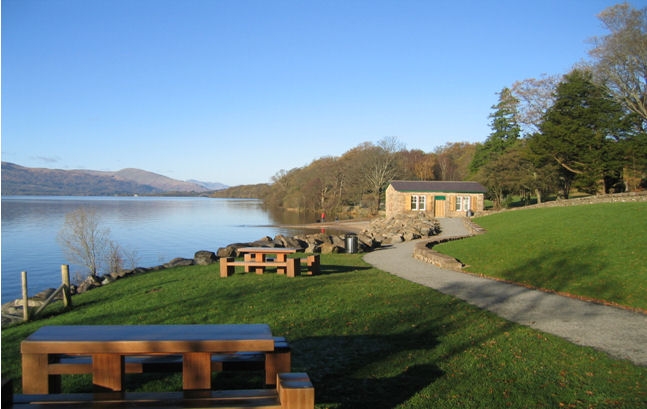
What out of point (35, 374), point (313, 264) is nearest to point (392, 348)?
point (35, 374)

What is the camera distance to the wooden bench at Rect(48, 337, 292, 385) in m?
3.98

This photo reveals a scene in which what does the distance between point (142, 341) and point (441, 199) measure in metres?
45.6

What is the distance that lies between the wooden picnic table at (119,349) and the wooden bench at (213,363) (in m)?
0.15

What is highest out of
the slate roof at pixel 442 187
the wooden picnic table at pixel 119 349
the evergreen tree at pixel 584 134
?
the evergreen tree at pixel 584 134

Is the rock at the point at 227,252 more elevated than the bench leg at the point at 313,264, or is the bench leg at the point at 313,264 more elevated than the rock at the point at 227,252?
the bench leg at the point at 313,264

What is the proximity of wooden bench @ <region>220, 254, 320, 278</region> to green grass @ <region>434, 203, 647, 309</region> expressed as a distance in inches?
190

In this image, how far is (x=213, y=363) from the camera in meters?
4.42

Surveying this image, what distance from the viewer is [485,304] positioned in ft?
31.7

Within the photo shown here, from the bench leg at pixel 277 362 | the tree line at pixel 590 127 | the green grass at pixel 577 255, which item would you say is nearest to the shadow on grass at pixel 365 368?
the bench leg at pixel 277 362

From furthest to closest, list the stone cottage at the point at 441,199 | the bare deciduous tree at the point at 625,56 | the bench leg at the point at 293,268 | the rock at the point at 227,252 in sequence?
the stone cottage at the point at 441,199
the bare deciduous tree at the point at 625,56
the rock at the point at 227,252
the bench leg at the point at 293,268

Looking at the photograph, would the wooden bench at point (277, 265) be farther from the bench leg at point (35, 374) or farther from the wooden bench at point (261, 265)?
the bench leg at point (35, 374)

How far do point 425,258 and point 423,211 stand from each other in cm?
3005

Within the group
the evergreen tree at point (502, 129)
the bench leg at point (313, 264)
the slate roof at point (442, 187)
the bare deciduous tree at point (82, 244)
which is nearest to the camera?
the bench leg at point (313, 264)

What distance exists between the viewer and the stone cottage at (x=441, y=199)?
4725cm
